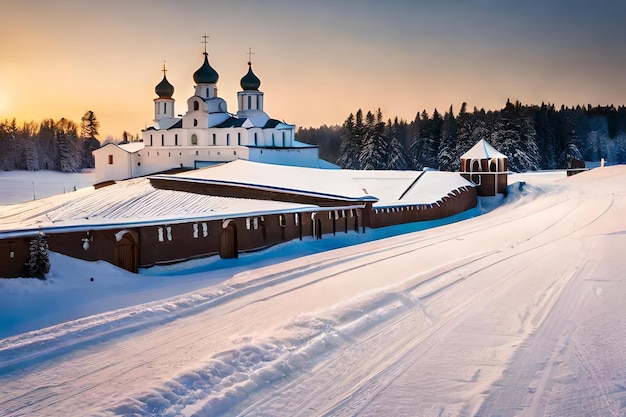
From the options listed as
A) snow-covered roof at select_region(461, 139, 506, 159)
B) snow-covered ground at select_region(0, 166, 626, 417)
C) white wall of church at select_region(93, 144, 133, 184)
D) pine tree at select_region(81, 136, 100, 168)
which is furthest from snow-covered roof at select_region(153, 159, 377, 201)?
pine tree at select_region(81, 136, 100, 168)

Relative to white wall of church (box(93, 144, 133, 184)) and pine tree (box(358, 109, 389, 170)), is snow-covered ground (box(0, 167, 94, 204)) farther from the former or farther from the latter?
pine tree (box(358, 109, 389, 170))

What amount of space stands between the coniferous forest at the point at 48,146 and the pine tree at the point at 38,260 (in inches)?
3174

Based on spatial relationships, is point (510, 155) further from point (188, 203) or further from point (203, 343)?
point (203, 343)

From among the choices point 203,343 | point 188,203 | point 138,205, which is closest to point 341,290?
point 203,343

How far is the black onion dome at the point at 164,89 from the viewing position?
64.1 metres

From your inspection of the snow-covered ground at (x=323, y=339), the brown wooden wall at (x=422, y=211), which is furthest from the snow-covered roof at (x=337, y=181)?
the snow-covered ground at (x=323, y=339)

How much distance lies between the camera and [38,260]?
12.5m

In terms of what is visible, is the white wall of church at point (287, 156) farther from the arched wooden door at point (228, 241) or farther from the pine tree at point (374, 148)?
the arched wooden door at point (228, 241)

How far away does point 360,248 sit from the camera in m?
19.8

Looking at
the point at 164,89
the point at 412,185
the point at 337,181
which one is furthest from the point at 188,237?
the point at 164,89

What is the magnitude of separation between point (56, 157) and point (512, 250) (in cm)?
8904

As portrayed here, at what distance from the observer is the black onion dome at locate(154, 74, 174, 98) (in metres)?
64.1

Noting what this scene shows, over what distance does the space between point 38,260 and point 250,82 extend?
5195cm

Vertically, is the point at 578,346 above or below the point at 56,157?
below
